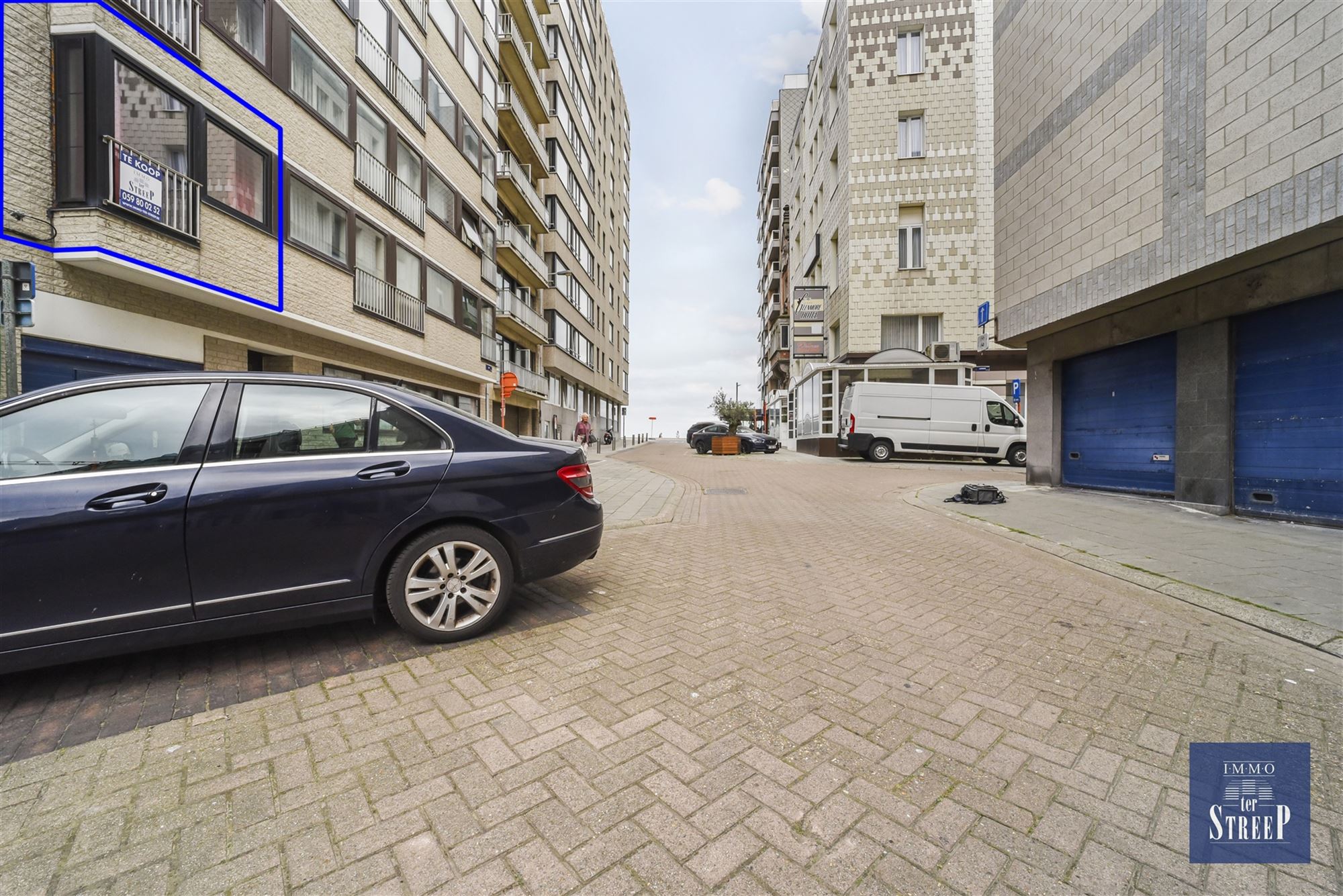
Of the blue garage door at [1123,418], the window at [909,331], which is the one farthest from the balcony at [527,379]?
the blue garage door at [1123,418]

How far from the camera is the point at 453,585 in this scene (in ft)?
10.8

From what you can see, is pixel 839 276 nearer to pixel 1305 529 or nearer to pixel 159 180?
pixel 1305 529

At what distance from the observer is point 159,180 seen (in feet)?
27.0

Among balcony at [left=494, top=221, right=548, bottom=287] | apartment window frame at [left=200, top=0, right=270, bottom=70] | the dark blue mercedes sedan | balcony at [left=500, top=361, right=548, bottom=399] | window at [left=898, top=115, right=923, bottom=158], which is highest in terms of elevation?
window at [left=898, top=115, right=923, bottom=158]

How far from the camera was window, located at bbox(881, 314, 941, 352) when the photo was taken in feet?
79.6

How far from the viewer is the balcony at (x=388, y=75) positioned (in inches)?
518

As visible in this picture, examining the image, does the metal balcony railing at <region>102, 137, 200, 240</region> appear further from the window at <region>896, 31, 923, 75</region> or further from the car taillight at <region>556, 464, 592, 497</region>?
the window at <region>896, 31, 923, 75</region>

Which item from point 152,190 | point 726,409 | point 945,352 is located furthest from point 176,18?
point 726,409

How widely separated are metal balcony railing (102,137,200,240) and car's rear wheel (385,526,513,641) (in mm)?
8585

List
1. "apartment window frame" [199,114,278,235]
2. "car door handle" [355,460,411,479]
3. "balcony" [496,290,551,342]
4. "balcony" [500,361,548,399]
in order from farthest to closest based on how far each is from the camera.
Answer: "balcony" [500,361,548,399] < "balcony" [496,290,551,342] < "apartment window frame" [199,114,278,235] < "car door handle" [355,460,411,479]

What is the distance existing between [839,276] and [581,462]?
25.6 meters

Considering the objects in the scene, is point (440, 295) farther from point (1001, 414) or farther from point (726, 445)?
point (1001, 414)

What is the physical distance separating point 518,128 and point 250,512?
27.0 meters

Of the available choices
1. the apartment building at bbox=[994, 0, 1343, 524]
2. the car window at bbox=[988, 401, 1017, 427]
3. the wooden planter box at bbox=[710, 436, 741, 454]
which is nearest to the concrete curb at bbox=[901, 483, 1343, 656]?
the apartment building at bbox=[994, 0, 1343, 524]
